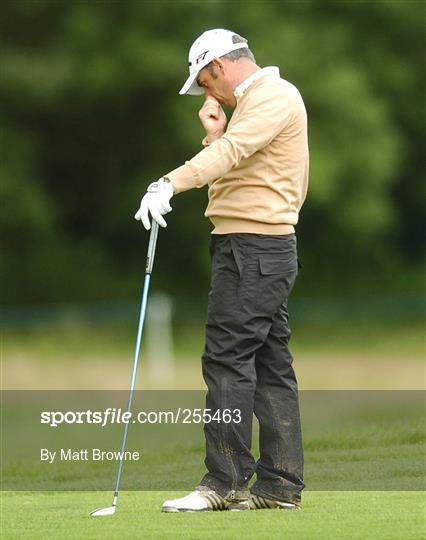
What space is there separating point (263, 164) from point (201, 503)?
1239 mm

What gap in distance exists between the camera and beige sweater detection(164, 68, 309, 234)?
5086 mm

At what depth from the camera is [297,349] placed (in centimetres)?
1845

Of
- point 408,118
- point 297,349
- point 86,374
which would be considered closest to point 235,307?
point 86,374

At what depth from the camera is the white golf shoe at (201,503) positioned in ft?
16.6

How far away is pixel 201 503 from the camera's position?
16.8ft

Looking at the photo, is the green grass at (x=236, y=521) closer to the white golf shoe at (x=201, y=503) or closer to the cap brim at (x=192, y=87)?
the white golf shoe at (x=201, y=503)

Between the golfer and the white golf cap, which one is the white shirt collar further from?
the white golf cap

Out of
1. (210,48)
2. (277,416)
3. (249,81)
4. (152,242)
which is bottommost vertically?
(277,416)

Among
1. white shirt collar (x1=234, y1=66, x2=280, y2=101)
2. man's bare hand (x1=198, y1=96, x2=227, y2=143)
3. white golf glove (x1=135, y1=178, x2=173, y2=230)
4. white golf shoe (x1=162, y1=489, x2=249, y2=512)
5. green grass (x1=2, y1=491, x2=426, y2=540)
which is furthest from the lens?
man's bare hand (x1=198, y1=96, x2=227, y2=143)

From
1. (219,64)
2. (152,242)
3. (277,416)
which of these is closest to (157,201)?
(152,242)

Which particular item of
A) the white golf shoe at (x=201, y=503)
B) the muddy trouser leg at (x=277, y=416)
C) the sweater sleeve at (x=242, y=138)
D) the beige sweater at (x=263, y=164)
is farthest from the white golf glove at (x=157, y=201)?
the white golf shoe at (x=201, y=503)

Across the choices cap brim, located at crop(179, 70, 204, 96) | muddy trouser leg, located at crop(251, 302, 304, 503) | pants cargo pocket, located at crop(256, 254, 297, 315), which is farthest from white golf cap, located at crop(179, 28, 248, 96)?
muddy trouser leg, located at crop(251, 302, 304, 503)

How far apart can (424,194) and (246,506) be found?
16575mm

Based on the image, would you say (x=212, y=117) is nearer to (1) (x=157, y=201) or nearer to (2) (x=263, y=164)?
(2) (x=263, y=164)
